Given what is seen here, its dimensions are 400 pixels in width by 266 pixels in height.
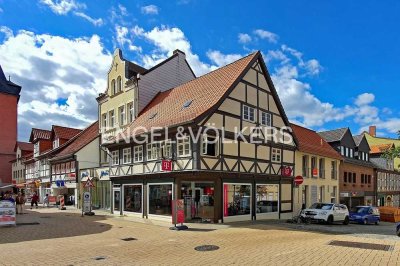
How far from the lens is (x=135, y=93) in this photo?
27.2 metres

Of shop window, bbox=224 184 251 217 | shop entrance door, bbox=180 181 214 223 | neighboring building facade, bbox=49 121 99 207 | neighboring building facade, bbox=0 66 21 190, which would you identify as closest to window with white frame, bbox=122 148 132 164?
shop entrance door, bbox=180 181 214 223

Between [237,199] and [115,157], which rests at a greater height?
[115,157]

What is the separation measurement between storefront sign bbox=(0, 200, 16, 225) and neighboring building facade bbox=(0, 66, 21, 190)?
4090 cm

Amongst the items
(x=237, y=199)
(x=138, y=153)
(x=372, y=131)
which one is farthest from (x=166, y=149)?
(x=372, y=131)

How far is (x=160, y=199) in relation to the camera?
2162cm

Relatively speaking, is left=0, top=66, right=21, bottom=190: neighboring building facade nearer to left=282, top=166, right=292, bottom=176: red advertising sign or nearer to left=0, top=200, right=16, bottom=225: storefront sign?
left=0, top=200, right=16, bottom=225: storefront sign

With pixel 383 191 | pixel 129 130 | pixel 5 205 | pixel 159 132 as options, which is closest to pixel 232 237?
pixel 159 132

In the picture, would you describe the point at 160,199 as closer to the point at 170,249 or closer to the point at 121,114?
the point at 170,249

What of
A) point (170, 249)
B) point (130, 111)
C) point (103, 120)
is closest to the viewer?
point (170, 249)

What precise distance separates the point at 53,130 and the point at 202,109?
90.6 ft

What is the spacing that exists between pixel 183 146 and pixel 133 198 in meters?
6.81

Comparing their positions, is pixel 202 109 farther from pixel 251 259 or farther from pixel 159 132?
pixel 251 259

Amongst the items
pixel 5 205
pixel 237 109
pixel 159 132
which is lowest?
pixel 5 205

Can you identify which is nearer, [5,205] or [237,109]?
[5,205]
